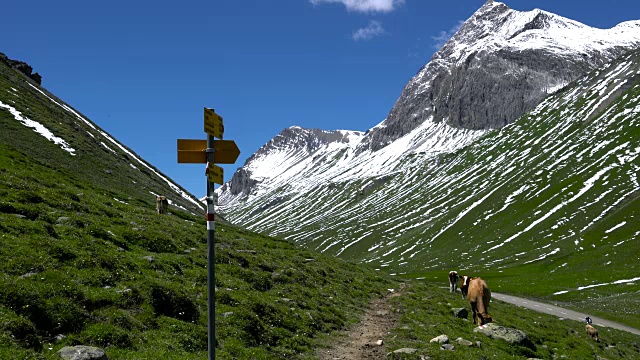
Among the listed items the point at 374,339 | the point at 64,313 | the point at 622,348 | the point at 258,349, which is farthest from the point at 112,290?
the point at 622,348

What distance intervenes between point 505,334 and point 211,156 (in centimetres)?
2252

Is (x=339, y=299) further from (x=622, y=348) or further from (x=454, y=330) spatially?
(x=622, y=348)

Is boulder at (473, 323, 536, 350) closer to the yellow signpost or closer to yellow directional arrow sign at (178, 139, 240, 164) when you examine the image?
the yellow signpost

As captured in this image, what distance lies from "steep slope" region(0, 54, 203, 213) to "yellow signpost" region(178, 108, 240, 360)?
129ft

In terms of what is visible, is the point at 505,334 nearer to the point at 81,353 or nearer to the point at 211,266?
the point at 211,266

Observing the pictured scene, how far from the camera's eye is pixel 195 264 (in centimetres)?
2533

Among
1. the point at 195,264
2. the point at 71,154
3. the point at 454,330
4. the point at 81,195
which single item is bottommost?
the point at 454,330

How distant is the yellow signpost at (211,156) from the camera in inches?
396

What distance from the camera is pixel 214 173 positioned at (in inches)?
413

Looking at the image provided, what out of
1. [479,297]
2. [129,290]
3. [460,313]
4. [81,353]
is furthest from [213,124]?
[460,313]

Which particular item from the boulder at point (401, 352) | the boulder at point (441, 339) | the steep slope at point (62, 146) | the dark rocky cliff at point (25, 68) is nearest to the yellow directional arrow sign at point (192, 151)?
the boulder at point (401, 352)

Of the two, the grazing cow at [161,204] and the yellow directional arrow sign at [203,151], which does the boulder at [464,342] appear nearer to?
the yellow directional arrow sign at [203,151]

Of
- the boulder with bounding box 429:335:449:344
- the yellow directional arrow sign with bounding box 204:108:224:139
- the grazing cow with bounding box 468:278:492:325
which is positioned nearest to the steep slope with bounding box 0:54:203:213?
the grazing cow with bounding box 468:278:492:325

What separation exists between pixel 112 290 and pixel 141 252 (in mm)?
6958
